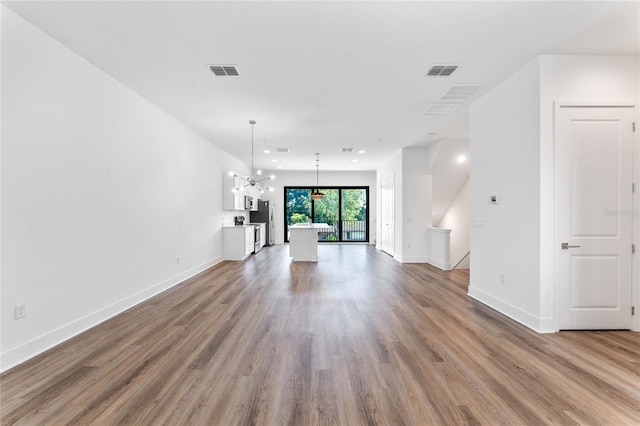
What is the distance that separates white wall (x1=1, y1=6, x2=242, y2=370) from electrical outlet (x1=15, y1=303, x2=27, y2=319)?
34 mm

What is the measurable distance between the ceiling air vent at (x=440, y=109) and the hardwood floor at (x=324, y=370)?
298cm

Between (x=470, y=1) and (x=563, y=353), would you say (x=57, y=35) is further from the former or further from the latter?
(x=563, y=353)

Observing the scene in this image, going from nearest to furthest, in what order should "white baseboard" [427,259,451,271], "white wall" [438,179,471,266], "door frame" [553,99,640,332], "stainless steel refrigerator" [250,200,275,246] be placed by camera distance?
"door frame" [553,99,640,332] → "white baseboard" [427,259,451,271] → "white wall" [438,179,471,266] → "stainless steel refrigerator" [250,200,275,246]

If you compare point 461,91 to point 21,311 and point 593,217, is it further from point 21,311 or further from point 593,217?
point 21,311

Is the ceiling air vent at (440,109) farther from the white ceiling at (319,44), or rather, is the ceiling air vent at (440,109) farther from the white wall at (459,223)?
the white wall at (459,223)

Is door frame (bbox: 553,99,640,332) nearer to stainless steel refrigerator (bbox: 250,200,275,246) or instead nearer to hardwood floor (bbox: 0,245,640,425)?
hardwood floor (bbox: 0,245,640,425)

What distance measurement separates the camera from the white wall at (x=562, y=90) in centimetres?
321

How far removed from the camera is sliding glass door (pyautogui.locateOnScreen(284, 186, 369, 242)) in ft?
39.1

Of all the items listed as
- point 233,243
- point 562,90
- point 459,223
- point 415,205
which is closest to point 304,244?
point 233,243

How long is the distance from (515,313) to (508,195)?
143cm

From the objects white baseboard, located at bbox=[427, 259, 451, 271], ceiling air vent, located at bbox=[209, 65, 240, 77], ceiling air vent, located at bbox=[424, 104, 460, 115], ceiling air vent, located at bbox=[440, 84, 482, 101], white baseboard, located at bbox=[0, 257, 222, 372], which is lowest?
white baseboard, located at bbox=[427, 259, 451, 271]

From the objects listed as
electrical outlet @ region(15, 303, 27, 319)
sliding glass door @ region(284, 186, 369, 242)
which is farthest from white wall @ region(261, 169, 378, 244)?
electrical outlet @ region(15, 303, 27, 319)

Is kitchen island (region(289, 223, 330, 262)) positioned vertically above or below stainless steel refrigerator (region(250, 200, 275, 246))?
below

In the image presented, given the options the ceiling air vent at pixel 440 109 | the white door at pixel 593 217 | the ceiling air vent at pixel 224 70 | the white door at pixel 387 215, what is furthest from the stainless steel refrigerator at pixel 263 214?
the white door at pixel 593 217
